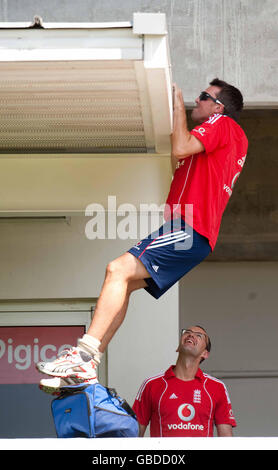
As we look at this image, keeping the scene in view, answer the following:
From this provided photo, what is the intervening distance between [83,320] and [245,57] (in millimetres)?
2245

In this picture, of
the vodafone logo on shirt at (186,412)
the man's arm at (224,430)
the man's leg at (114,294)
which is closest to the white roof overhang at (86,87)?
the man's leg at (114,294)

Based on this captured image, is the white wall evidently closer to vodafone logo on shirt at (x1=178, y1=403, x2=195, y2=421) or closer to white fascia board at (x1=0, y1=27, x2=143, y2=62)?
vodafone logo on shirt at (x1=178, y1=403, x2=195, y2=421)

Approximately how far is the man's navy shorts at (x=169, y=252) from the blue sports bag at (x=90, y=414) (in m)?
0.67

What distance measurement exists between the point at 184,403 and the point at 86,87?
2.23 meters

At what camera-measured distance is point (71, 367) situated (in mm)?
4008

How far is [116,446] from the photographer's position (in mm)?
3223

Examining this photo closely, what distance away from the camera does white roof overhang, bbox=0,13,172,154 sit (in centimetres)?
414

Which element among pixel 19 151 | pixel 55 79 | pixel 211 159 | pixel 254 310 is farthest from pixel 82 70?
pixel 254 310

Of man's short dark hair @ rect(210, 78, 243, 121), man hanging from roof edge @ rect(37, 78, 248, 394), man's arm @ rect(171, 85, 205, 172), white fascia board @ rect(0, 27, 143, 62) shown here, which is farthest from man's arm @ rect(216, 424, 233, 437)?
white fascia board @ rect(0, 27, 143, 62)

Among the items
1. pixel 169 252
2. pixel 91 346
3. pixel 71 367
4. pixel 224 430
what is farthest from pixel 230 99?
pixel 224 430

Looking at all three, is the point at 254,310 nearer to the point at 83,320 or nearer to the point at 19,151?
the point at 83,320

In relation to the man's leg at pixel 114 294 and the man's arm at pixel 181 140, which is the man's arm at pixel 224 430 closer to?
the man's leg at pixel 114 294

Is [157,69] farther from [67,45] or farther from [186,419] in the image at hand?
[186,419]

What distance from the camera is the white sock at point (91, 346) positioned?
4141 mm
